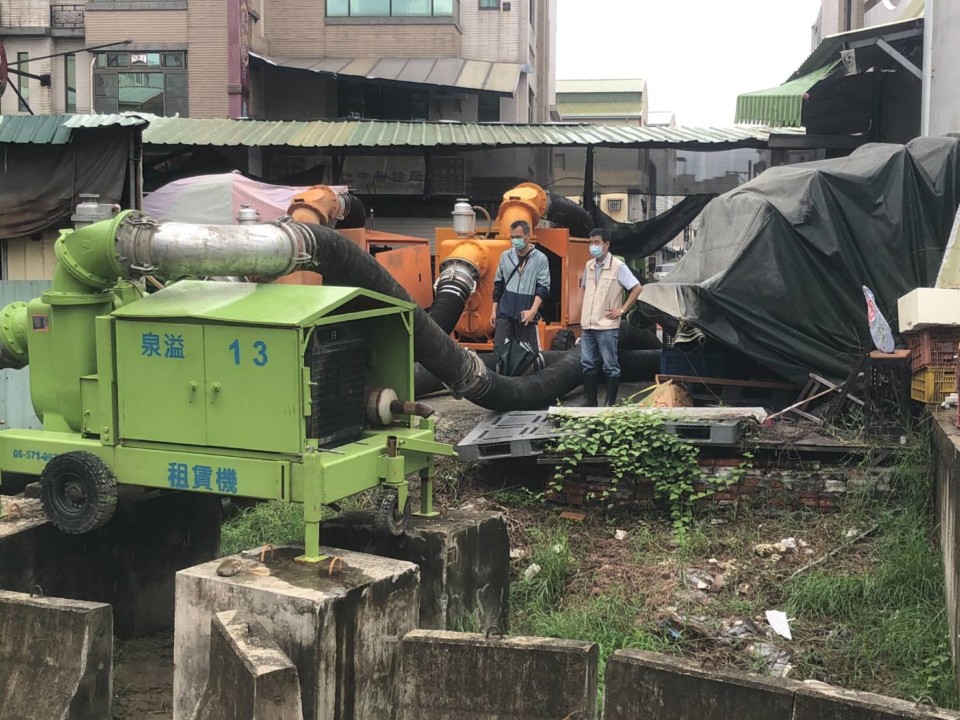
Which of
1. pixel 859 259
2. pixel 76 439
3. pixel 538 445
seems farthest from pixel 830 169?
pixel 76 439

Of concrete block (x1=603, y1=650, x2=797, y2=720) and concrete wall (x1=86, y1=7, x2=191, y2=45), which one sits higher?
concrete wall (x1=86, y1=7, x2=191, y2=45)

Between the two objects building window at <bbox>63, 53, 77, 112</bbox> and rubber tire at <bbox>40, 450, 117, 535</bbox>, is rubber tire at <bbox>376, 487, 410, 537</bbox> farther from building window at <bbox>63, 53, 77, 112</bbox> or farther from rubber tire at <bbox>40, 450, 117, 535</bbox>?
building window at <bbox>63, 53, 77, 112</bbox>

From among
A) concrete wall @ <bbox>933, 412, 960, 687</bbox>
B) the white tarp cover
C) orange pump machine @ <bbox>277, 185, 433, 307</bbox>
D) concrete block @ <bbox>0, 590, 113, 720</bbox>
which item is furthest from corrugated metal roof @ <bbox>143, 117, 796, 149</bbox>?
concrete block @ <bbox>0, 590, 113, 720</bbox>

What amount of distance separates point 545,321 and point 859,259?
15.4 ft

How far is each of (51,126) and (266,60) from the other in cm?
1159

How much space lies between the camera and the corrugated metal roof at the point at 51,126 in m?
12.0

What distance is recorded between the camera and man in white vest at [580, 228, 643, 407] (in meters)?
9.47

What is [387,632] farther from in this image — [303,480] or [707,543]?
[707,543]

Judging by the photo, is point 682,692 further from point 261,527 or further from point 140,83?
point 140,83

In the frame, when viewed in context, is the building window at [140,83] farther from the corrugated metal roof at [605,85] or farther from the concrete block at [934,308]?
the corrugated metal roof at [605,85]

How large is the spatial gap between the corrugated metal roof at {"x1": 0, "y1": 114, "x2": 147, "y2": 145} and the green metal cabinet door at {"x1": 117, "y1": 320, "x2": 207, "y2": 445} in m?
7.13

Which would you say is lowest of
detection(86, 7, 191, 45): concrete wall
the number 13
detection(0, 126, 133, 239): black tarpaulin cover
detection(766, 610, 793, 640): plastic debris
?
detection(766, 610, 793, 640): plastic debris

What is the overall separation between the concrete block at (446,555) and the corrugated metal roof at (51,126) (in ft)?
24.9

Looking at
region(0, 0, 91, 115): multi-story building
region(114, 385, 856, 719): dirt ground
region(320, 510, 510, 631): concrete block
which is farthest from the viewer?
region(0, 0, 91, 115): multi-story building
